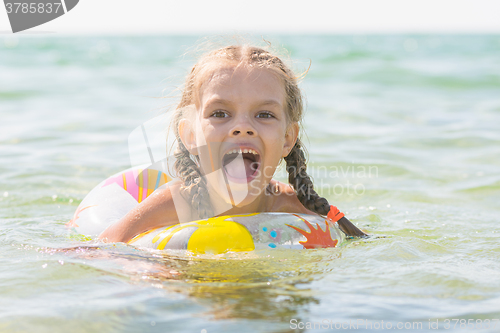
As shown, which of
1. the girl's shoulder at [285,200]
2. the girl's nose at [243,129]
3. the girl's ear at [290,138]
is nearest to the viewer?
the girl's nose at [243,129]

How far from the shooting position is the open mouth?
9.59 ft

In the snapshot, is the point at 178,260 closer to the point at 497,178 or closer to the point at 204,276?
the point at 204,276

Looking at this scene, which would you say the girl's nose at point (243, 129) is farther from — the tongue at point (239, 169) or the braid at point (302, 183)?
the braid at point (302, 183)

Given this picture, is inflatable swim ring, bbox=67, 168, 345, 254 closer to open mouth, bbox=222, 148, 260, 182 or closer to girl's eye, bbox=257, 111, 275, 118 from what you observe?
open mouth, bbox=222, 148, 260, 182

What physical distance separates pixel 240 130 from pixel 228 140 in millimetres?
96

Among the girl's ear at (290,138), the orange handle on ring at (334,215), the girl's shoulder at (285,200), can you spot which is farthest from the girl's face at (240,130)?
the orange handle on ring at (334,215)

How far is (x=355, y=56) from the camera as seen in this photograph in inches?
836

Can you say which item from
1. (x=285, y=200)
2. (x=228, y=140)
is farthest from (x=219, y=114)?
(x=285, y=200)

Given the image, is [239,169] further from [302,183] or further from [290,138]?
[302,183]

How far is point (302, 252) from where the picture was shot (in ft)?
9.50

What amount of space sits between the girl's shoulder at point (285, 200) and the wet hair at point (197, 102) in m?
0.06

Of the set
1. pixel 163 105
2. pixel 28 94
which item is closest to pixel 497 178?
pixel 163 105

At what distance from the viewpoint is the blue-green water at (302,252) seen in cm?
221

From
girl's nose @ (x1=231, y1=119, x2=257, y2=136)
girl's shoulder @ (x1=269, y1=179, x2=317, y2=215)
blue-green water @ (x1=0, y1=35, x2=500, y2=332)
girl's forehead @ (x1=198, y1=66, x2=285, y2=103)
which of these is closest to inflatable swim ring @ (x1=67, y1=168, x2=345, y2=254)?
blue-green water @ (x1=0, y1=35, x2=500, y2=332)
